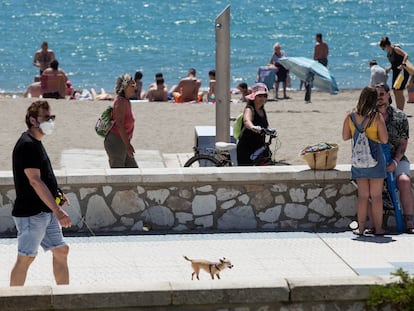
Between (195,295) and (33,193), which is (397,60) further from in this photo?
(195,295)

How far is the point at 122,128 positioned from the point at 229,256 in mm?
2149

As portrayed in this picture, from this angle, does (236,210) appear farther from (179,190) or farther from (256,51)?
(256,51)

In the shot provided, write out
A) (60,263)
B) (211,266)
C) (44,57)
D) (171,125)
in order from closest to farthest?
(60,263) → (211,266) → (171,125) → (44,57)

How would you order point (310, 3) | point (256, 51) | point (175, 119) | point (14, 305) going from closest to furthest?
1. point (14, 305)
2. point (175, 119)
3. point (256, 51)
4. point (310, 3)

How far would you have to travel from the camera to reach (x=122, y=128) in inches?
446

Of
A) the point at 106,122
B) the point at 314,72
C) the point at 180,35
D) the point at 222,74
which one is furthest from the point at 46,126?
the point at 180,35

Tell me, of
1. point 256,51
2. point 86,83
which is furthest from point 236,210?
point 256,51

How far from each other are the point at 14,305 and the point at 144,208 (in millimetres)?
4221

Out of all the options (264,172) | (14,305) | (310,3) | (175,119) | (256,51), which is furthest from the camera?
(310,3)

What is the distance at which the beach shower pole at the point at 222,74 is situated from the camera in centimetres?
1334

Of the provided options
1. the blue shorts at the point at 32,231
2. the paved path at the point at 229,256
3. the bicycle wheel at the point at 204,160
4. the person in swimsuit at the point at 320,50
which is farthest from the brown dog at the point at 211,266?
the person in swimsuit at the point at 320,50

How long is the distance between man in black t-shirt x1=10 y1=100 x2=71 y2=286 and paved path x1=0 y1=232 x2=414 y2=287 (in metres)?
0.94

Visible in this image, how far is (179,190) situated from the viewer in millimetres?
10695

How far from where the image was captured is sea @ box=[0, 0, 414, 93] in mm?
46812
